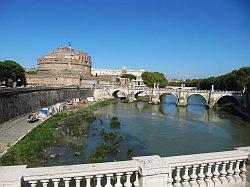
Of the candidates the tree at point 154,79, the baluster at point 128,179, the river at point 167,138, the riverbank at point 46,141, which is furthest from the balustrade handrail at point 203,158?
the tree at point 154,79

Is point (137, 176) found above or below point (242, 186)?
above

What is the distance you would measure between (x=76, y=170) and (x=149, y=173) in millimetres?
976

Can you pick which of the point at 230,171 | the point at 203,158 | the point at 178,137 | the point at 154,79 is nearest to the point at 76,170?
the point at 203,158

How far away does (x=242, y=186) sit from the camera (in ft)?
16.5

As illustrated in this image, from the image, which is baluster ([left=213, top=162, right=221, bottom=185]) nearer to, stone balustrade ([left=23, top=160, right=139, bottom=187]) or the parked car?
stone balustrade ([left=23, top=160, right=139, bottom=187])

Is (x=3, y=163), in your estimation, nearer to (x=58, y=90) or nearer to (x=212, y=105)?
(x=58, y=90)

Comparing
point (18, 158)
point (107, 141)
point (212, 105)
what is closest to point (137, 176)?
point (18, 158)

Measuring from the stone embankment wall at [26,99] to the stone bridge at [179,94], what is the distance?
38.9 ft

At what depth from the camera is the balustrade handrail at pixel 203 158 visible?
4575 millimetres

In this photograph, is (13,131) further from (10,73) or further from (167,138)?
(10,73)

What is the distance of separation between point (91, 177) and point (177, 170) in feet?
4.35

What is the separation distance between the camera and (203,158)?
190 inches

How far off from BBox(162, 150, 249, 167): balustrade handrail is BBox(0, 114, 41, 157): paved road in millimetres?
12279

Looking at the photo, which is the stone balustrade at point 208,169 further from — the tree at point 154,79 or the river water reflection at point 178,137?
the tree at point 154,79
